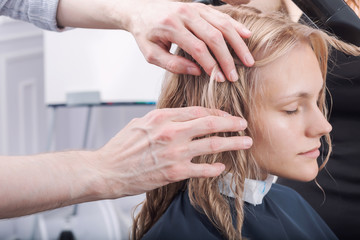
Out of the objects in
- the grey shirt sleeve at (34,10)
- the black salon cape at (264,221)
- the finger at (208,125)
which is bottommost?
the black salon cape at (264,221)

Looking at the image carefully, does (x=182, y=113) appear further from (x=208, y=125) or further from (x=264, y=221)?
(x=264, y=221)

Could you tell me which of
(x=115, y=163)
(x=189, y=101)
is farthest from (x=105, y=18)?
(x=115, y=163)

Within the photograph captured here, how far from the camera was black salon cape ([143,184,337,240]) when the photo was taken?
87 centimetres

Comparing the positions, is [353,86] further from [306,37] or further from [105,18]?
[105,18]

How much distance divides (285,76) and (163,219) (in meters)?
0.38

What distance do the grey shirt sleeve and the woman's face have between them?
1.65 feet

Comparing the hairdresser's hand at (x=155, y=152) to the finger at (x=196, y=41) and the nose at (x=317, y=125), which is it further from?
the nose at (x=317, y=125)

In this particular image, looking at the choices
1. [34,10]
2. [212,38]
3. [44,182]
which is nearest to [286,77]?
[212,38]

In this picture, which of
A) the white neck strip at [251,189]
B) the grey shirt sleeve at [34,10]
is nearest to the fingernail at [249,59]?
the white neck strip at [251,189]

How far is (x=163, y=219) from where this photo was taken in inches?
35.6

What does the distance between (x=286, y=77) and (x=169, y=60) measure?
0.23 metres

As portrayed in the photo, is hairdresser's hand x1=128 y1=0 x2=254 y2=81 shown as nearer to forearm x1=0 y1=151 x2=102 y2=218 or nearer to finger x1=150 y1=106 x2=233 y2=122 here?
finger x1=150 y1=106 x2=233 y2=122

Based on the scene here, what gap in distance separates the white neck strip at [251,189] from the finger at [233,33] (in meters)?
0.25

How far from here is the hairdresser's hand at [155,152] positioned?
68 cm
